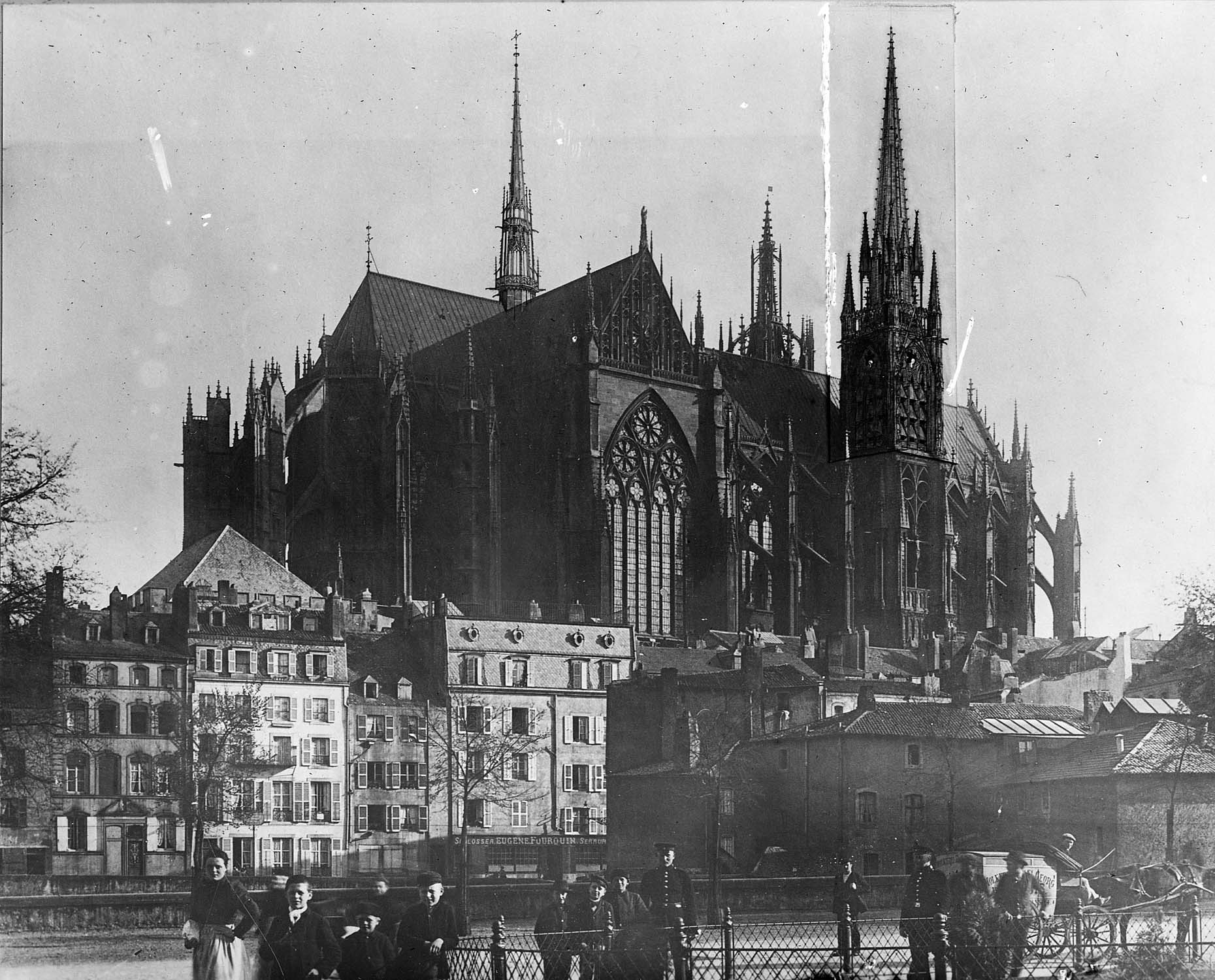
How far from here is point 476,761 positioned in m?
28.3

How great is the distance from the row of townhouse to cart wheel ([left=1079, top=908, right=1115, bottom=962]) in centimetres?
1032

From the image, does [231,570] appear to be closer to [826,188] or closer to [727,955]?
[826,188]

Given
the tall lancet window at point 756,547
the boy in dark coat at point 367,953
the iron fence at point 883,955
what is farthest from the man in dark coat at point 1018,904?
the tall lancet window at point 756,547

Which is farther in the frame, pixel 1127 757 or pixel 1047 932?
pixel 1127 757

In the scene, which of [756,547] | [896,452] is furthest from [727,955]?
[896,452]

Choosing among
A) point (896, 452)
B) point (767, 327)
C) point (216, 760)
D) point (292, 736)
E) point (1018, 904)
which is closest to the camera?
point (1018, 904)

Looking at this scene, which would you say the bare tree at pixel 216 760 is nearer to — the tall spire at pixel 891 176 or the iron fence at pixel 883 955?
the iron fence at pixel 883 955

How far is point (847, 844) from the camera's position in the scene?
28.5 meters

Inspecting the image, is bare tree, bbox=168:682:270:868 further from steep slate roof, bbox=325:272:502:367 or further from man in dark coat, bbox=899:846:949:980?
steep slate roof, bbox=325:272:502:367

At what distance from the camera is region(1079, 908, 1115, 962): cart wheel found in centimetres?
1888

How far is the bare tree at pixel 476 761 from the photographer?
27.8 m

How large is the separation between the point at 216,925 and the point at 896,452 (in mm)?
32963

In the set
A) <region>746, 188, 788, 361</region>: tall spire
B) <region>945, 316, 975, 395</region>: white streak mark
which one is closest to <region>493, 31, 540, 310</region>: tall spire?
<region>746, 188, 788, 361</region>: tall spire

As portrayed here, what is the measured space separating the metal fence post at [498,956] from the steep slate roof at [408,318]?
706 inches
